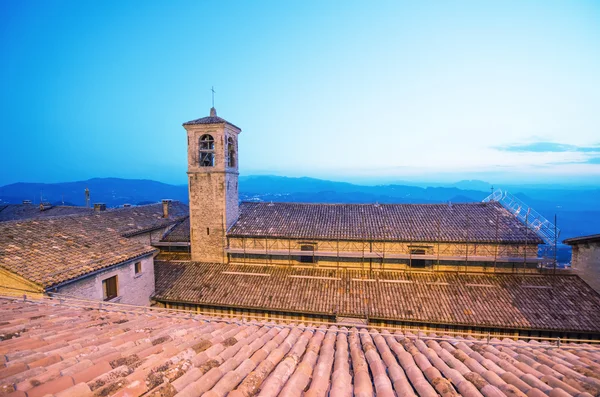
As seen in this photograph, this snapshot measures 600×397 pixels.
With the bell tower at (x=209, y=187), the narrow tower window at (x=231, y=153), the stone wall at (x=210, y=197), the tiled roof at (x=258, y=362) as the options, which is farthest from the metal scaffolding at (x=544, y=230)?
the narrow tower window at (x=231, y=153)

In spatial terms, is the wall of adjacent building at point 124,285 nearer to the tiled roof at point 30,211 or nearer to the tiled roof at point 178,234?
the tiled roof at point 178,234

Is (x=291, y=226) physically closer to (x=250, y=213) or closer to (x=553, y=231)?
(x=250, y=213)

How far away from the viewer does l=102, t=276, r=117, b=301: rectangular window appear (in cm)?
1341

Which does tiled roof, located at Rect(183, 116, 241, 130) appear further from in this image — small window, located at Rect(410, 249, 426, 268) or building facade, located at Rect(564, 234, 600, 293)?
building facade, located at Rect(564, 234, 600, 293)

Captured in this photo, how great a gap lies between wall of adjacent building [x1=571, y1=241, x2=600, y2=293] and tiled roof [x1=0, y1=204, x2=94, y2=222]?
4223cm

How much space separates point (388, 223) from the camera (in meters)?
18.9

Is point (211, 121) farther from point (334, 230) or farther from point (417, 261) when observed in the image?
point (417, 261)

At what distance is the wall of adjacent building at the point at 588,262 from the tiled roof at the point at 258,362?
13.3m

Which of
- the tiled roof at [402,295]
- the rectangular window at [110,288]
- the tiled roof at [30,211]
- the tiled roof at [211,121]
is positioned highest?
the tiled roof at [211,121]

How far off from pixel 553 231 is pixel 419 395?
18.1 m

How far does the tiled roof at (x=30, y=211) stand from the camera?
3142 cm

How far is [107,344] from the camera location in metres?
4.80

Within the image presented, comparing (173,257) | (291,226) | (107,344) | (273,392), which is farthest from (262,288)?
(273,392)

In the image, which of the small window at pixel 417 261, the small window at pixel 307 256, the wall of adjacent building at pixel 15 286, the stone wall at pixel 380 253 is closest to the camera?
the wall of adjacent building at pixel 15 286
